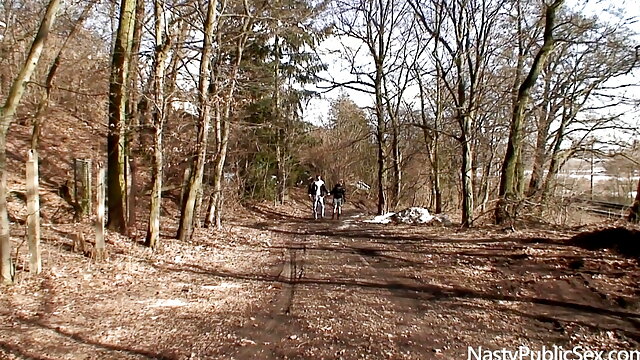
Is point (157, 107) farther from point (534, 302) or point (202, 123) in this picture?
point (534, 302)

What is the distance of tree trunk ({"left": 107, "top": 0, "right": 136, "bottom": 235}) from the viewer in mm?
9383

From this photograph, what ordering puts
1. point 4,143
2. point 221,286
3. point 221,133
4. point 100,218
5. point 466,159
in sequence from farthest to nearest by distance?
1. point 466,159
2. point 221,133
3. point 100,218
4. point 221,286
5. point 4,143

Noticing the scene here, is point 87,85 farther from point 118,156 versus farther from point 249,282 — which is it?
point 249,282

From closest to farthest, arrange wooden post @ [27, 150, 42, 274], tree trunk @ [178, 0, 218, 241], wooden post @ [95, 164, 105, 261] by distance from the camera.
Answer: wooden post @ [27, 150, 42, 274], wooden post @ [95, 164, 105, 261], tree trunk @ [178, 0, 218, 241]

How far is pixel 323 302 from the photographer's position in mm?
6230

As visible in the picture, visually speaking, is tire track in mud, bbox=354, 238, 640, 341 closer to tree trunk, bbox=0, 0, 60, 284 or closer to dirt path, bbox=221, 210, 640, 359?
dirt path, bbox=221, 210, 640, 359

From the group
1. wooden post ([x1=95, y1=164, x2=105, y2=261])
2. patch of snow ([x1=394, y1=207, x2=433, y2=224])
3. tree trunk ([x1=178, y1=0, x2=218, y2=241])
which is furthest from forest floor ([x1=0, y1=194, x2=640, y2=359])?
patch of snow ([x1=394, y1=207, x2=433, y2=224])

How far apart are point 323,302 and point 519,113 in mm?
9426

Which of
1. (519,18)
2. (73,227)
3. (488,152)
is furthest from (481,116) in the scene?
(73,227)

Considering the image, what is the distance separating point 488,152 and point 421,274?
21679 millimetres

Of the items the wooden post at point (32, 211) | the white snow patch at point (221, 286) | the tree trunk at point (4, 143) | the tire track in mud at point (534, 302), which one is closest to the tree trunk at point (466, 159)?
the tire track in mud at point (534, 302)

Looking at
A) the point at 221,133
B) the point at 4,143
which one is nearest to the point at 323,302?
the point at 4,143

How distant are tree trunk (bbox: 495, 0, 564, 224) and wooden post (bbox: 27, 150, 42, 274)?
36.6 ft

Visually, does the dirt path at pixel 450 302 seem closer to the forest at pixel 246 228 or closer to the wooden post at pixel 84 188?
the forest at pixel 246 228
